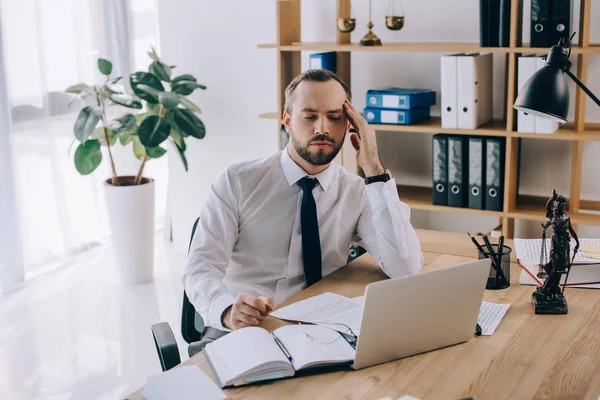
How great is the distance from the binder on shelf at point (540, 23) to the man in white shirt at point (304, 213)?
1.34m

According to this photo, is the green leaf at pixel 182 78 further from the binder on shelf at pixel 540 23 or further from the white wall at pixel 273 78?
the binder on shelf at pixel 540 23

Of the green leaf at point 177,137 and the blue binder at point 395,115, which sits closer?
the blue binder at point 395,115

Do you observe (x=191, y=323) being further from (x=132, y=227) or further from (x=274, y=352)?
(x=132, y=227)

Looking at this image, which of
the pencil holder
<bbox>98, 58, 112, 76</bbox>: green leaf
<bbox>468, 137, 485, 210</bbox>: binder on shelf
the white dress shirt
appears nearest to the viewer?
the pencil holder

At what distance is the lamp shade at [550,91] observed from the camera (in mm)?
1898

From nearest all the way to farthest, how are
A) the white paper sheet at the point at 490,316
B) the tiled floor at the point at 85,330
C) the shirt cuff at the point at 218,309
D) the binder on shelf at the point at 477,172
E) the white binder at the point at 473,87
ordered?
1. the white paper sheet at the point at 490,316
2. the shirt cuff at the point at 218,309
3. the tiled floor at the point at 85,330
4. the white binder at the point at 473,87
5. the binder on shelf at the point at 477,172

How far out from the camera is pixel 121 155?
16.6 ft

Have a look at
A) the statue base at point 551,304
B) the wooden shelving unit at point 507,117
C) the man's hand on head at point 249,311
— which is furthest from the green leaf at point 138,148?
the statue base at point 551,304

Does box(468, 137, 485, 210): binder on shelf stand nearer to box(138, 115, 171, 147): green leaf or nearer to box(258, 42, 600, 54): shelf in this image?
box(258, 42, 600, 54): shelf

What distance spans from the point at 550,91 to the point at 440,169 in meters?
1.80

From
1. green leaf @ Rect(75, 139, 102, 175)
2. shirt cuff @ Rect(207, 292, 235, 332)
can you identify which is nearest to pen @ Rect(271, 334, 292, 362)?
shirt cuff @ Rect(207, 292, 235, 332)

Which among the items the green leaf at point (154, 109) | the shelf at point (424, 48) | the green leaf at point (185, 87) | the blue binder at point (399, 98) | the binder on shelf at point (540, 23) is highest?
the binder on shelf at point (540, 23)

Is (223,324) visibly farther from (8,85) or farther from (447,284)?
(8,85)

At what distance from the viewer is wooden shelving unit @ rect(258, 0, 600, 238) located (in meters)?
3.35
